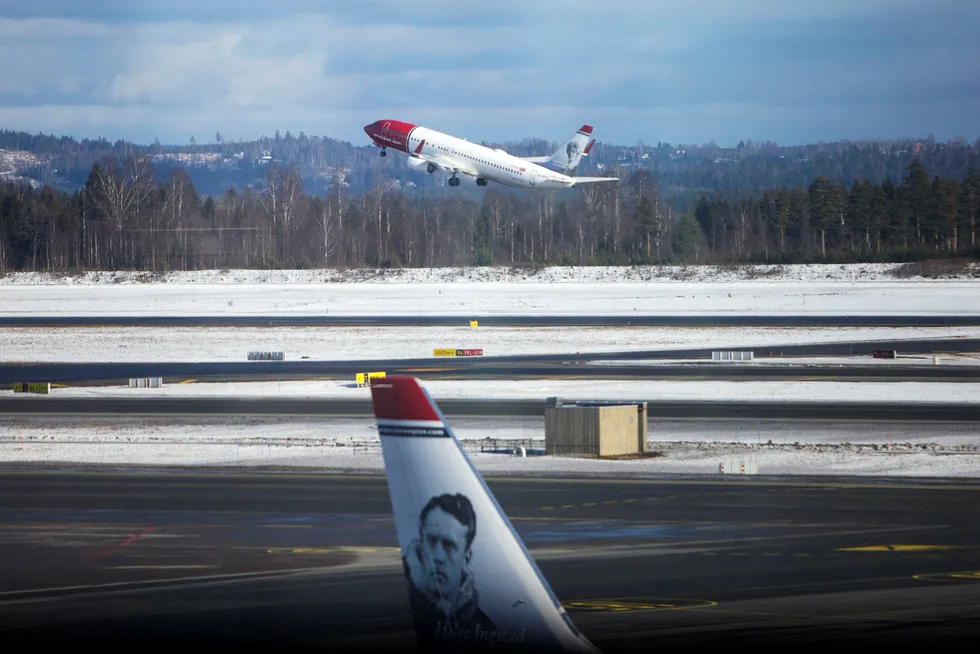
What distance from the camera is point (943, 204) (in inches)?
5212

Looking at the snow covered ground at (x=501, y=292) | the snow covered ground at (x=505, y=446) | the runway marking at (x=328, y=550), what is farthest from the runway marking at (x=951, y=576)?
the snow covered ground at (x=501, y=292)

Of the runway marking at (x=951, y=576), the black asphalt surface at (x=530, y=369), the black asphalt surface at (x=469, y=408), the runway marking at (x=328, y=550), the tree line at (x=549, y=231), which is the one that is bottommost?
the runway marking at (x=328, y=550)

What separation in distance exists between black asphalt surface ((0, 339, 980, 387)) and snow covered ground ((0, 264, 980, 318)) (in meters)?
27.6

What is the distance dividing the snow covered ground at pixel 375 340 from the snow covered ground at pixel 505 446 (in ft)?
80.6

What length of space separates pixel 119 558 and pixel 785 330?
6245cm

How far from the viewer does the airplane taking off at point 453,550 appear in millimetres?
9781

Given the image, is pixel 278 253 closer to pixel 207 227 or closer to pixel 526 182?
pixel 207 227

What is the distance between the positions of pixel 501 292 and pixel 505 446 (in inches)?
3119

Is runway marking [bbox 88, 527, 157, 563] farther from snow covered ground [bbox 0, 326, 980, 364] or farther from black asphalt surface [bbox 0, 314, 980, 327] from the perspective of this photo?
black asphalt surface [bbox 0, 314, 980, 327]

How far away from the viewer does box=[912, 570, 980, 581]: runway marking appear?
19.7m

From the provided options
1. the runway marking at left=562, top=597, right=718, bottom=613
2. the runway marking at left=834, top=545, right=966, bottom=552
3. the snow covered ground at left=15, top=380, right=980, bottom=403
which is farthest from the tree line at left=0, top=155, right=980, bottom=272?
the runway marking at left=562, top=597, right=718, bottom=613

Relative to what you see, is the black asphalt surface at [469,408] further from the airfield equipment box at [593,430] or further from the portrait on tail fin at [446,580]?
the portrait on tail fin at [446,580]

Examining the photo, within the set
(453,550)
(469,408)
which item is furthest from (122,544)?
(469,408)

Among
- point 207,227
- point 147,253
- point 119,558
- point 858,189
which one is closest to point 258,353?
point 119,558
